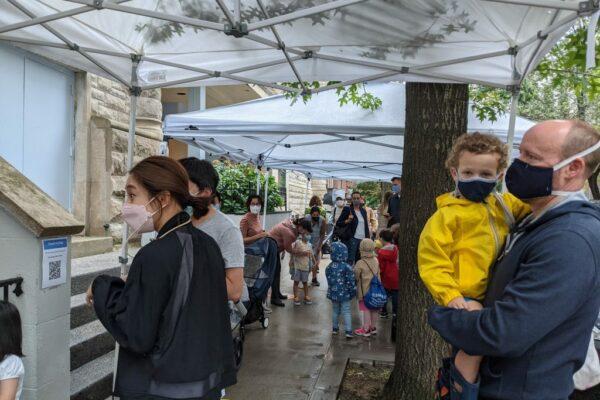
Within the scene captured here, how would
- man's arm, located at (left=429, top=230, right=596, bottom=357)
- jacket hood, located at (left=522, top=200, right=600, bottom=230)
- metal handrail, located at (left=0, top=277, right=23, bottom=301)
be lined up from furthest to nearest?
metal handrail, located at (left=0, top=277, right=23, bottom=301) < jacket hood, located at (left=522, top=200, right=600, bottom=230) < man's arm, located at (left=429, top=230, right=596, bottom=357)

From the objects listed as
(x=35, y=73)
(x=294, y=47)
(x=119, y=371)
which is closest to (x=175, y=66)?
(x=294, y=47)

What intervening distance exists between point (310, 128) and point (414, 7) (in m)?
3.46

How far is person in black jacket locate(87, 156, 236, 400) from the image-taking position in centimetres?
193

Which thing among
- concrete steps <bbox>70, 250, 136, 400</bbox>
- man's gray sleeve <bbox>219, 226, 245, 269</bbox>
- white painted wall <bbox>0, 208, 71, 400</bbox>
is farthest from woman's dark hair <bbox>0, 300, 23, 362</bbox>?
concrete steps <bbox>70, 250, 136, 400</bbox>

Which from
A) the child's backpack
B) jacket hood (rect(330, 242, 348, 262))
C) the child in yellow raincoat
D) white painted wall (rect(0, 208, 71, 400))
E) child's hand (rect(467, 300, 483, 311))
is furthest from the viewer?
jacket hood (rect(330, 242, 348, 262))

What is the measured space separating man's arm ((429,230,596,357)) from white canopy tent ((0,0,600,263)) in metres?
1.77

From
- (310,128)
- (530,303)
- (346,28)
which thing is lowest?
(530,303)

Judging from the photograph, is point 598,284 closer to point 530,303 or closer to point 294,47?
point 530,303

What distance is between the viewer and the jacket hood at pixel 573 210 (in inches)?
64.2

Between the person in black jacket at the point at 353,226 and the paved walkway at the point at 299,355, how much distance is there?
7.63 ft

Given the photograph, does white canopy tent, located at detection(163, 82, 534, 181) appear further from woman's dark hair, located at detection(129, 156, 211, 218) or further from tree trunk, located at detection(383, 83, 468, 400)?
woman's dark hair, located at detection(129, 156, 211, 218)

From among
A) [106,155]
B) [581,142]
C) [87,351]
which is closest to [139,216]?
[581,142]

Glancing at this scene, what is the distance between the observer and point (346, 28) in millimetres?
3504

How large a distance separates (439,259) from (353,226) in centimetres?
859
